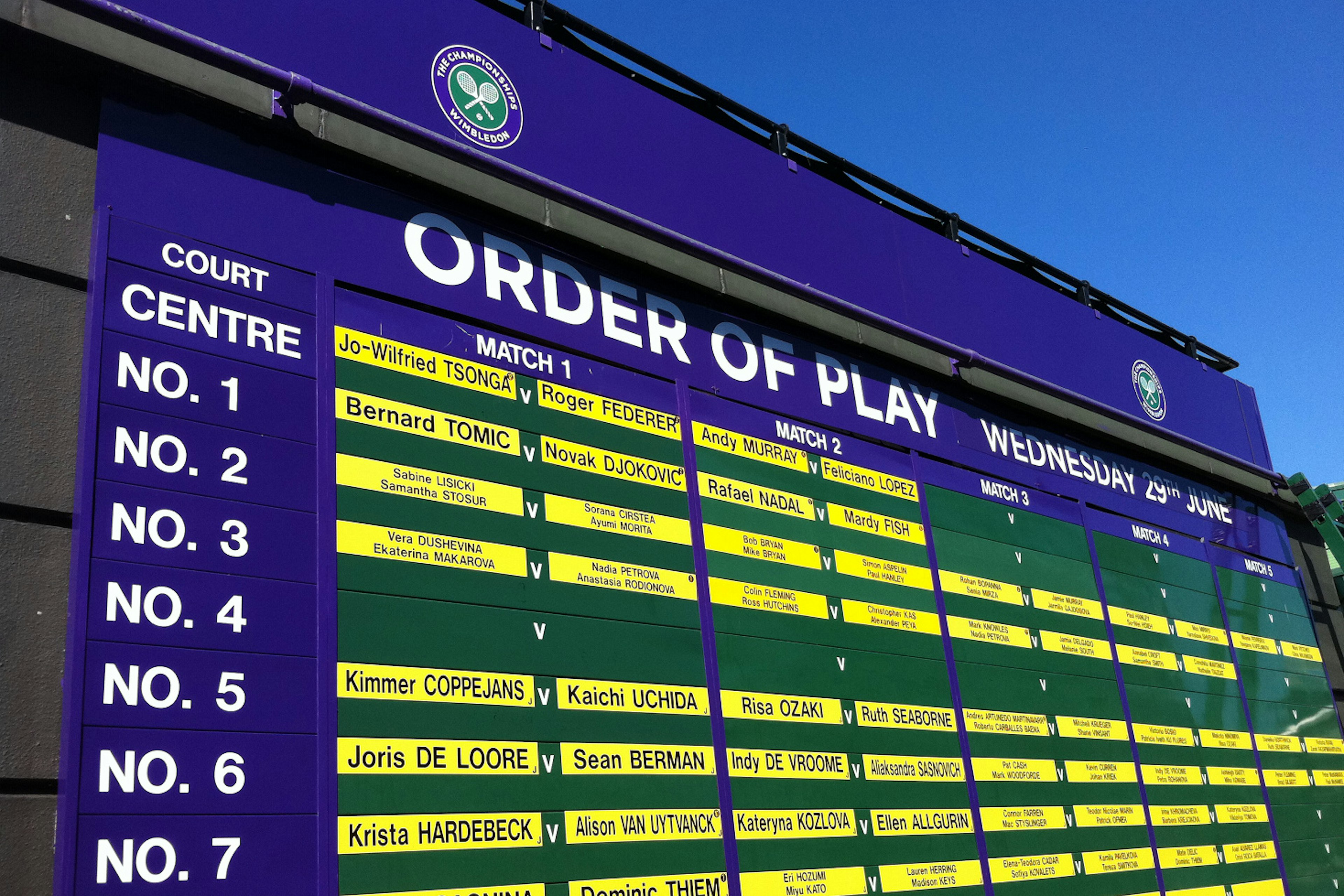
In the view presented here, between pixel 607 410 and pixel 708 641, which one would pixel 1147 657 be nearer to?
pixel 708 641

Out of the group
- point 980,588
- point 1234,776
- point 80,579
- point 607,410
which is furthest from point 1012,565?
point 80,579

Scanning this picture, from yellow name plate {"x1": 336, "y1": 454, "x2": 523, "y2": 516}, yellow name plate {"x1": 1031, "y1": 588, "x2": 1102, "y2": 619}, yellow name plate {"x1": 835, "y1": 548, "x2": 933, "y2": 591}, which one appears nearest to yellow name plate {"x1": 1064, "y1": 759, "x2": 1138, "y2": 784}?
yellow name plate {"x1": 1031, "y1": 588, "x2": 1102, "y2": 619}

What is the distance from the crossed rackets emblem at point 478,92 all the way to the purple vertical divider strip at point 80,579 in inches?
62.2

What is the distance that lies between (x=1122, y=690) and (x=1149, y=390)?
2492mm

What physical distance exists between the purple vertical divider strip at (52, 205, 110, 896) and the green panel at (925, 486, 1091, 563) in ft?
12.2

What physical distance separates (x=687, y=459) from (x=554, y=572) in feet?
2.82

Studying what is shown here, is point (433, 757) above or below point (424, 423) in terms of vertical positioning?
below

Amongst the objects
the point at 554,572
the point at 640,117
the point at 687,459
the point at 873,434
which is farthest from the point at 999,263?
the point at 554,572

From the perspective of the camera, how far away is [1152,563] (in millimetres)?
6852

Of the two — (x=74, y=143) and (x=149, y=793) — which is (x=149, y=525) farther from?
(x=74, y=143)

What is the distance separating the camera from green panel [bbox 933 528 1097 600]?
5.55m

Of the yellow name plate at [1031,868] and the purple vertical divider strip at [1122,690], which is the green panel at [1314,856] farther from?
the yellow name plate at [1031,868]

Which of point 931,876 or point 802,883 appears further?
point 931,876

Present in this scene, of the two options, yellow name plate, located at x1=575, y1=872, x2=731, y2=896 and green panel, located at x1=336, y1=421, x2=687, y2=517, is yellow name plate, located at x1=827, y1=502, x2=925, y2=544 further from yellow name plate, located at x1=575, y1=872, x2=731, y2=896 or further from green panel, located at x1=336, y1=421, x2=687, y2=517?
yellow name plate, located at x1=575, y1=872, x2=731, y2=896
